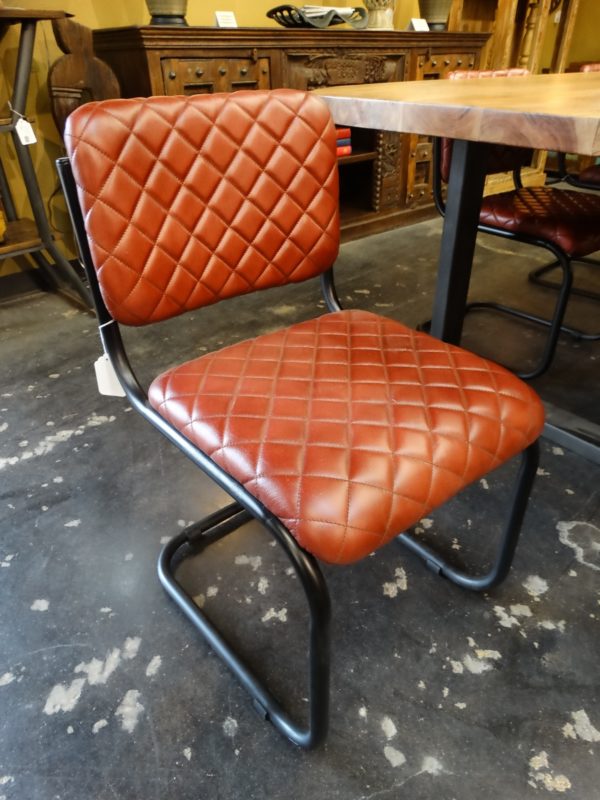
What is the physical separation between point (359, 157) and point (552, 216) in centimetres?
156

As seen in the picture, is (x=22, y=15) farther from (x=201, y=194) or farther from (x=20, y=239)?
(x=201, y=194)

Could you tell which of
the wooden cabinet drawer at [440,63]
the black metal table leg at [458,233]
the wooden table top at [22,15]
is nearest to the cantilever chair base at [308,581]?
the black metal table leg at [458,233]

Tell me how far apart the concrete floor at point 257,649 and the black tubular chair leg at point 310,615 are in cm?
3

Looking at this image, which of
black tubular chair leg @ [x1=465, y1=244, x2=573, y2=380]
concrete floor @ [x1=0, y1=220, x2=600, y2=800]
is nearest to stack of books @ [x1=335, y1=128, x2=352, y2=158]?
black tubular chair leg @ [x1=465, y1=244, x2=573, y2=380]

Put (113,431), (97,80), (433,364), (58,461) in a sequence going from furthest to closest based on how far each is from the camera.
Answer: (97,80)
(113,431)
(58,461)
(433,364)

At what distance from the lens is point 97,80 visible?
204 centimetres

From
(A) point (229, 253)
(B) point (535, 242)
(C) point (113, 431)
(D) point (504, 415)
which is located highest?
(A) point (229, 253)

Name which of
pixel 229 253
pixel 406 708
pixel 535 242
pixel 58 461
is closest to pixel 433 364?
pixel 229 253

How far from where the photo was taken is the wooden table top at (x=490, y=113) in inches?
27.8

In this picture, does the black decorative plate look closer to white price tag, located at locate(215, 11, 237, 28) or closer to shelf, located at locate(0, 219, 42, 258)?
white price tag, located at locate(215, 11, 237, 28)

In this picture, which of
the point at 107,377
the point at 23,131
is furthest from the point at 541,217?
the point at 23,131

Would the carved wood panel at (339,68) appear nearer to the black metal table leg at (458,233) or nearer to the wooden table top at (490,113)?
the wooden table top at (490,113)

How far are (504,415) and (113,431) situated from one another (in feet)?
3.65

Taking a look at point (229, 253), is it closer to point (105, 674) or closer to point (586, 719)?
point (105, 674)
